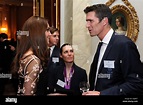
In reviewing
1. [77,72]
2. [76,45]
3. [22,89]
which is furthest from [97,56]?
[76,45]

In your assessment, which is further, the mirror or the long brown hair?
the mirror

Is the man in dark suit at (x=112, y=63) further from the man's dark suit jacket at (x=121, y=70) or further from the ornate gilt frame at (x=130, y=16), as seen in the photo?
the ornate gilt frame at (x=130, y=16)

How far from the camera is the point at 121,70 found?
113 cm

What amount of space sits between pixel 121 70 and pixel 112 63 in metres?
0.05

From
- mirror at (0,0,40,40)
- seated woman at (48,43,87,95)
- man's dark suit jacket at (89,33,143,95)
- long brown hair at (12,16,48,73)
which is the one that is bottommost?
seated woman at (48,43,87,95)

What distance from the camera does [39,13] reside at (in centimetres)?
301

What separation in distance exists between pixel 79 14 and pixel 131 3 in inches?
21.3

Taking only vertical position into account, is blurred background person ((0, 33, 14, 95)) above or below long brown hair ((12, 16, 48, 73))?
below

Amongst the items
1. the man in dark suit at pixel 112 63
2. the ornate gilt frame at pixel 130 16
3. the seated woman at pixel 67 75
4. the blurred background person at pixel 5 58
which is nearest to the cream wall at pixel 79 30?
the ornate gilt frame at pixel 130 16

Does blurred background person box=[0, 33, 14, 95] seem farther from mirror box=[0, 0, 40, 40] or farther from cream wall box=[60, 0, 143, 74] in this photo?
cream wall box=[60, 0, 143, 74]

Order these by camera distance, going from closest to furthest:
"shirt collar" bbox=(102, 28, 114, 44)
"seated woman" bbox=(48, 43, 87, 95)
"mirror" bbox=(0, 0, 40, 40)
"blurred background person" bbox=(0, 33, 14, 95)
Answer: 1. "shirt collar" bbox=(102, 28, 114, 44)
2. "seated woman" bbox=(48, 43, 87, 95)
3. "blurred background person" bbox=(0, 33, 14, 95)
4. "mirror" bbox=(0, 0, 40, 40)

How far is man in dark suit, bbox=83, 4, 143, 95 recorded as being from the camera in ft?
3.56

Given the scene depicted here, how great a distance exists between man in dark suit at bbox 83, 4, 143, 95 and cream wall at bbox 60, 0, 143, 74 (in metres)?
1.55

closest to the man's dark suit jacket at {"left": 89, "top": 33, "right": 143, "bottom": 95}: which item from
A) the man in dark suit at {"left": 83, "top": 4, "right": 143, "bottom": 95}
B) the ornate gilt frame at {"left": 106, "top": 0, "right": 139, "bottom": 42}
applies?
the man in dark suit at {"left": 83, "top": 4, "right": 143, "bottom": 95}
